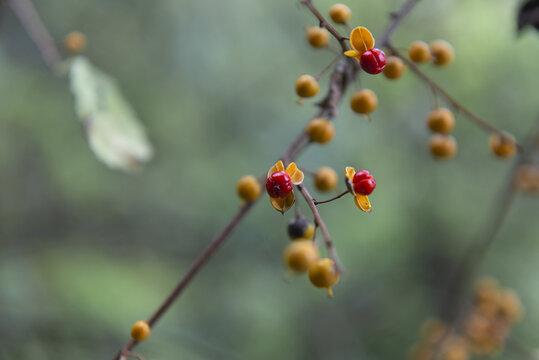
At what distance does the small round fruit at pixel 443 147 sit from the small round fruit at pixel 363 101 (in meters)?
0.27

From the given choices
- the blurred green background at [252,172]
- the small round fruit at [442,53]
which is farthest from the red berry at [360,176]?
the blurred green background at [252,172]

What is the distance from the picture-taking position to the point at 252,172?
2287 millimetres

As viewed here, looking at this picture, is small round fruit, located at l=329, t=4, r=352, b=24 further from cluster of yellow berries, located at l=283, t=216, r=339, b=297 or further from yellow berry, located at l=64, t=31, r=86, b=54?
yellow berry, located at l=64, t=31, r=86, b=54

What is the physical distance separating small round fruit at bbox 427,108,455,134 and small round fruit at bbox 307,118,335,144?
265 millimetres

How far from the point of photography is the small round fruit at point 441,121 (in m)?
0.80

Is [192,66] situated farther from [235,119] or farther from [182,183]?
[182,183]

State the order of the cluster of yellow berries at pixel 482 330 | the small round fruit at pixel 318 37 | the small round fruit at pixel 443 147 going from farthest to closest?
the cluster of yellow berries at pixel 482 330, the small round fruit at pixel 443 147, the small round fruit at pixel 318 37

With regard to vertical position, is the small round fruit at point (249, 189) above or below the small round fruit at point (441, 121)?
below

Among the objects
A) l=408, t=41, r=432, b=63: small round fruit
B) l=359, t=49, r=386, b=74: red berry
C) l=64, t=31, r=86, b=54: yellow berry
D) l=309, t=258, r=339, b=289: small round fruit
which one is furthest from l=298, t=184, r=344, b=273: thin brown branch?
l=64, t=31, r=86, b=54: yellow berry

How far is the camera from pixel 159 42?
2480 mm

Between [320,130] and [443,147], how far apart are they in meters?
0.34

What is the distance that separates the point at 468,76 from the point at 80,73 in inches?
77.8

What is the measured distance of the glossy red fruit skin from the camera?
0.48m

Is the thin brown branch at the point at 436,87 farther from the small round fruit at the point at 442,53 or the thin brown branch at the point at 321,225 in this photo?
the thin brown branch at the point at 321,225
